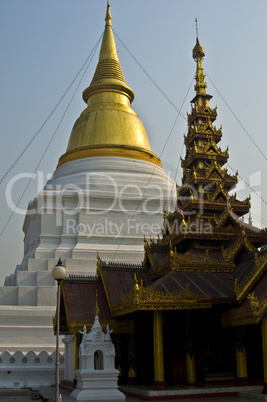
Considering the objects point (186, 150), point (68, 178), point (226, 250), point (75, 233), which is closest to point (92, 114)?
point (68, 178)

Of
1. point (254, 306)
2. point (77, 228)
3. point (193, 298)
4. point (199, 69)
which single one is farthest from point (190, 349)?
point (77, 228)

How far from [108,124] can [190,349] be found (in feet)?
68.8

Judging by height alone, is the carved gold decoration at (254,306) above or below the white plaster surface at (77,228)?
below

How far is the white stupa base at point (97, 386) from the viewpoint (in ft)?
44.1

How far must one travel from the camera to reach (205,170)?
18250 mm

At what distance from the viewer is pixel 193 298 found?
13.3 m

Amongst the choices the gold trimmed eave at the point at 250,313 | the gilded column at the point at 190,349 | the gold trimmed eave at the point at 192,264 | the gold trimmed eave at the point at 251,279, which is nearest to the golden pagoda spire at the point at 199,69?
the gold trimmed eave at the point at 192,264

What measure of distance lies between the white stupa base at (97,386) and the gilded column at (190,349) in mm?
2061

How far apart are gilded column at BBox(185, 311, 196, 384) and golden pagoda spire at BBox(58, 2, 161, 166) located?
18.3 metres

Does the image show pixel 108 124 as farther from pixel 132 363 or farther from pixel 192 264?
pixel 132 363

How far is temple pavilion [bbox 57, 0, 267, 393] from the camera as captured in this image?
43.8 ft

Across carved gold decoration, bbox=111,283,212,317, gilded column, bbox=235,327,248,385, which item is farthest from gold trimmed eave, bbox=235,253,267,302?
gilded column, bbox=235,327,248,385

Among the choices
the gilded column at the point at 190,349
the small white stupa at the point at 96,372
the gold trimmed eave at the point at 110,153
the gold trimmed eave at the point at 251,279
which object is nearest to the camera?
the small white stupa at the point at 96,372

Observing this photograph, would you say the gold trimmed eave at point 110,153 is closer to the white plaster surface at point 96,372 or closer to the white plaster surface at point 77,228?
the white plaster surface at point 77,228
